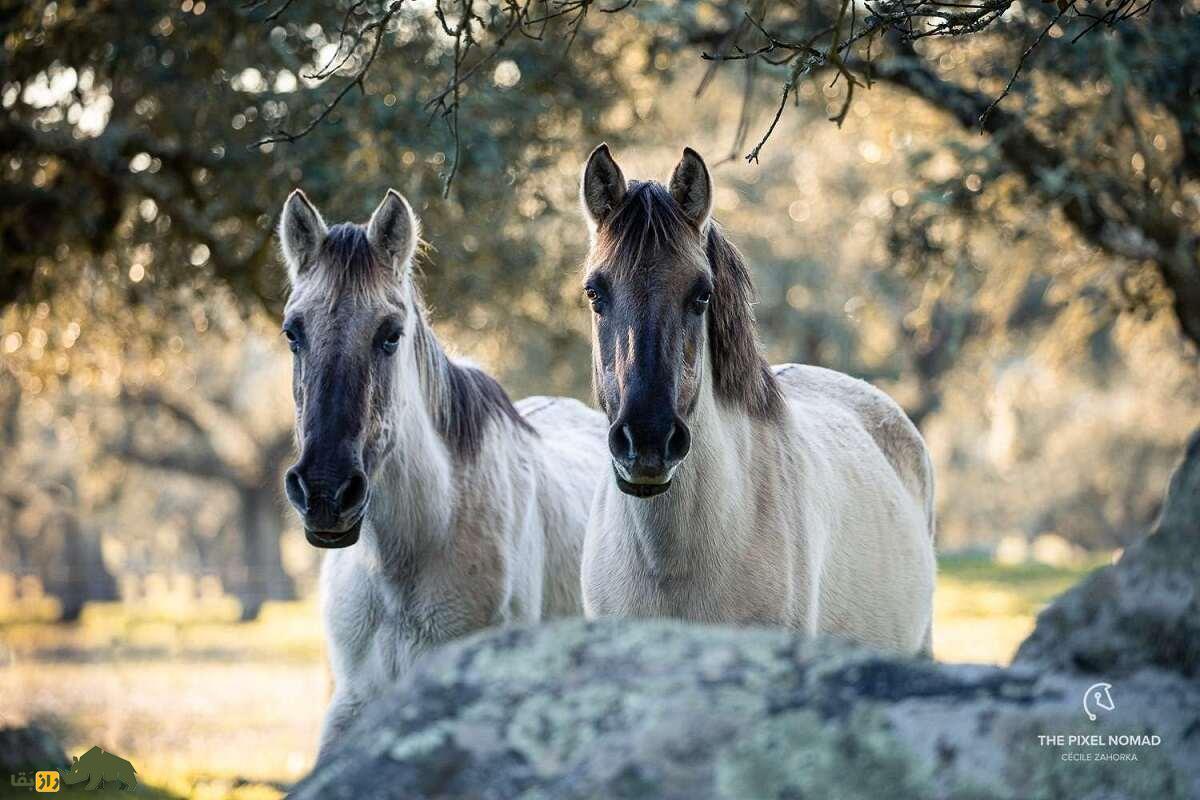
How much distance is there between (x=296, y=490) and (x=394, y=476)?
82 centimetres

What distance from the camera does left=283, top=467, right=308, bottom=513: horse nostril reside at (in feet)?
14.1

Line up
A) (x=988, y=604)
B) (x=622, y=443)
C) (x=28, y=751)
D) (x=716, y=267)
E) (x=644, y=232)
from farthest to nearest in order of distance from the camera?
(x=988, y=604), (x=28, y=751), (x=716, y=267), (x=644, y=232), (x=622, y=443)

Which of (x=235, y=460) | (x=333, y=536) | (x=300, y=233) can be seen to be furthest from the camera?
(x=235, y=460)

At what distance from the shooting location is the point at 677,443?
3926mm

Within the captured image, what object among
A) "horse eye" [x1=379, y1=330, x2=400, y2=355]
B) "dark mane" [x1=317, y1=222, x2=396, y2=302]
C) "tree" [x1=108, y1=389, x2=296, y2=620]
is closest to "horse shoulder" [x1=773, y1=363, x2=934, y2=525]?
"horse eye" [x1=379, y1=330, x2=400, y2=355]

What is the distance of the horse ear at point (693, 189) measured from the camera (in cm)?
443

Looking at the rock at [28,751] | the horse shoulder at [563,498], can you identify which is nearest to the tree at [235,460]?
the rock at [28,751]

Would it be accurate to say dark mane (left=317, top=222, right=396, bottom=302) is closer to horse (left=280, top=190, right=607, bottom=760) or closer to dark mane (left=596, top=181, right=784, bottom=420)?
horse (left=280, top=190, right=607, bottom=760)

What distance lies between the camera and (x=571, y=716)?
2.19 meters

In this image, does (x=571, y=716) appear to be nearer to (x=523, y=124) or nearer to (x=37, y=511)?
(x=523, y=124)

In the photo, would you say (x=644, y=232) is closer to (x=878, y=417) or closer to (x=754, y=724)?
(x=754, y=724)

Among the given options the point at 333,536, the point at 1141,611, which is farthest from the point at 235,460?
the point at 1141,611

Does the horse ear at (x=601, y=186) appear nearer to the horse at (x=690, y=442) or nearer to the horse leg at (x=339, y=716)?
the horse at (x=690, y=442)

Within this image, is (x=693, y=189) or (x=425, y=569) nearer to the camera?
(x=693, y=189)
